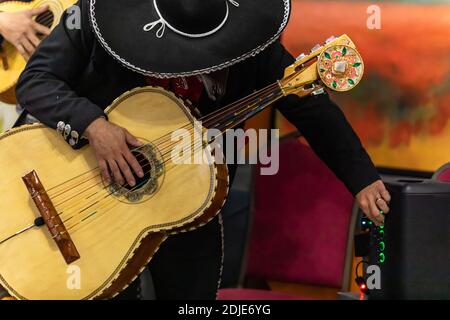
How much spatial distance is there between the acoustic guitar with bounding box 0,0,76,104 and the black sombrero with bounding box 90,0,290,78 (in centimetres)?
85

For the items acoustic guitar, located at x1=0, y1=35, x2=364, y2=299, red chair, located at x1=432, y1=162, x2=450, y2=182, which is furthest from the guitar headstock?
red chair, located at x1=432, y1=162, x2=450, y2=182

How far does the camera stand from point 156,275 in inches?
88.2

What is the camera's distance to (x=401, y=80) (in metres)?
2.95

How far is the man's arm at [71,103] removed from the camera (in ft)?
6.41

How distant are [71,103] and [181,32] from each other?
37cm

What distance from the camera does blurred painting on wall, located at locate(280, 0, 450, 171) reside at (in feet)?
9.39

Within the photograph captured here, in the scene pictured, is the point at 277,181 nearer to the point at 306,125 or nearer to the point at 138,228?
the point at 306,125

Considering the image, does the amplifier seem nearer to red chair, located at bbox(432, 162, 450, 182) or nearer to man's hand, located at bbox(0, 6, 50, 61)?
red chair, located at bbox(432, 162, 450, 182)

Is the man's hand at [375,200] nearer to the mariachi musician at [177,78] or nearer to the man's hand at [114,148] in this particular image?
the mariachi musician at [177,78]

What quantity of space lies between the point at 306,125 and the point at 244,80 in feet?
0.75

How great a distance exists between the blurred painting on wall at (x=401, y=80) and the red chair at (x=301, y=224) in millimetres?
290

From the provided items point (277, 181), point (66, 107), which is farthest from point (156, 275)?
point (277, 181)

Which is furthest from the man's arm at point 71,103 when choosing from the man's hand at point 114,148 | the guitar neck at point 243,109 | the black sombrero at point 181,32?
the guitar neck at point 243,109
